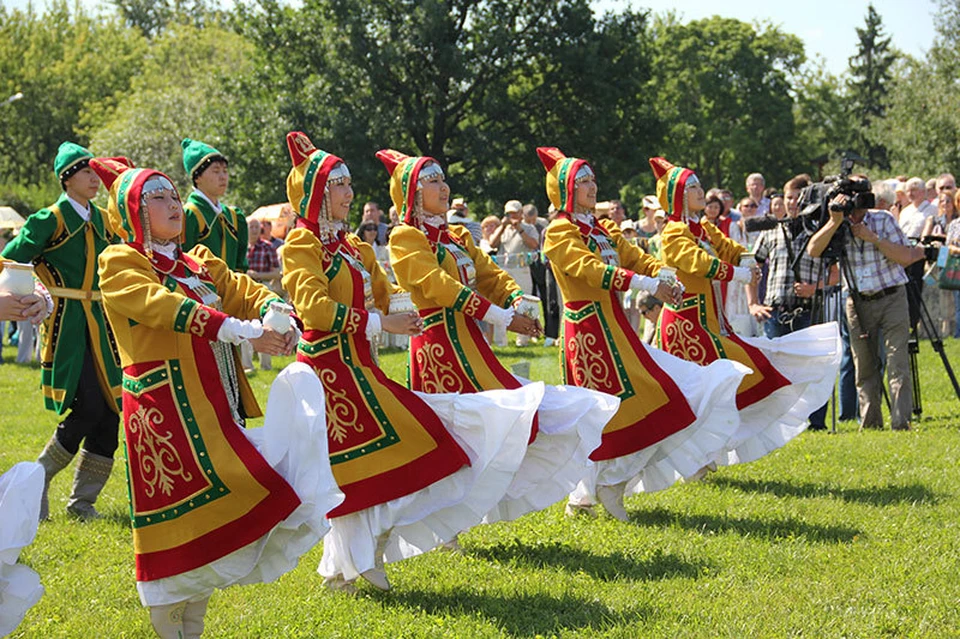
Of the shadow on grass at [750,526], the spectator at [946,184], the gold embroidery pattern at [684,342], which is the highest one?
the spectator at [946,184]

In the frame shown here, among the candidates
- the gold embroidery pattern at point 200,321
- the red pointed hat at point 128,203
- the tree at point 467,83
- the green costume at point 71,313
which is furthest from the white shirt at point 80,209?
the tree at point 467,83

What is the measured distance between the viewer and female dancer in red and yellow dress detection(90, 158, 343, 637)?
473cm

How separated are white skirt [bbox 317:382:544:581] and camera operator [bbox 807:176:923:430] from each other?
4.94 meters

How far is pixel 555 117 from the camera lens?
110 ft

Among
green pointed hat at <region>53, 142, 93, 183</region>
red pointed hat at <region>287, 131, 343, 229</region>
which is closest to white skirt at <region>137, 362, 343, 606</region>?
red pointed hat at <region>287, 131, 343, 229</region>

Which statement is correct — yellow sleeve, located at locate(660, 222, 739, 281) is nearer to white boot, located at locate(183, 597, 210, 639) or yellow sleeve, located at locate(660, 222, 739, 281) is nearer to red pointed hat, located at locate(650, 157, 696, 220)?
red pointed hat, located at locate(650, 157, 696, 220)

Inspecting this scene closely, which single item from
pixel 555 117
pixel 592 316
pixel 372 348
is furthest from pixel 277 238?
pixel 555 117

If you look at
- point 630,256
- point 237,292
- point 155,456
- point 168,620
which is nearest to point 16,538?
point 155,456

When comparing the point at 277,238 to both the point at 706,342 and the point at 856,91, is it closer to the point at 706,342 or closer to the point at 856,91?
the point at 706,342

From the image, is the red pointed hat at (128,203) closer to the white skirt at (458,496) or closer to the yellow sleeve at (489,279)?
the white skirt at (458,496)

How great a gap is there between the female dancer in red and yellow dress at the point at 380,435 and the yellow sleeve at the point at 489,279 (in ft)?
4.17

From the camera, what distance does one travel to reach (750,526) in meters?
7.09

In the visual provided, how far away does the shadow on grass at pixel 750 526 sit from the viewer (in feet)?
22.3

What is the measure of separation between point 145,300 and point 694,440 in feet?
12.7
